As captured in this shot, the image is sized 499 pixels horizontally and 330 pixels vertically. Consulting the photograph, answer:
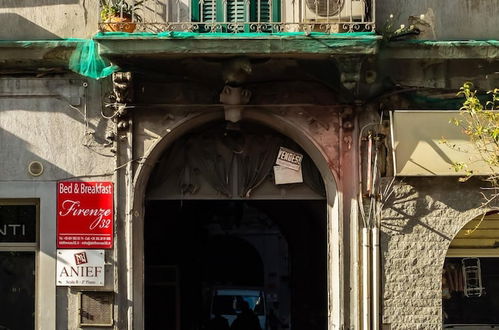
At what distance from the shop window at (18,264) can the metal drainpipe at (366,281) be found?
435 centimetres

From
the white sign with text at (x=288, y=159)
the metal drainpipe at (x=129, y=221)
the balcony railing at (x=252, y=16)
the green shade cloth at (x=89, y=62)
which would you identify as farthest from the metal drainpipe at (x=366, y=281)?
the green shade cloth at (x=89, y=62)

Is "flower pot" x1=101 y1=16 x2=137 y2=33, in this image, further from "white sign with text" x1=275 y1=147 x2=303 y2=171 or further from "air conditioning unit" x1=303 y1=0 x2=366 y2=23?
"white sign with text" x1=275 y1=147 x2=303 y2=171

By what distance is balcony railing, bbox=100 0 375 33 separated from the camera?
11250 millimetres

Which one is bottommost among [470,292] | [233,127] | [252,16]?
[470,292]

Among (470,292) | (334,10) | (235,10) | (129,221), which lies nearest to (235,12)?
(235,10)

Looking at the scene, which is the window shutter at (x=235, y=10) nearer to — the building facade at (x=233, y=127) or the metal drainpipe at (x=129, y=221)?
the building facade at (x=233, y=127)

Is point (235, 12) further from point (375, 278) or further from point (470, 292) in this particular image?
point (470, 292)

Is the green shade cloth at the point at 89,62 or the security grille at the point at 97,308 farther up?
the green shade cloth at the point at 89,62

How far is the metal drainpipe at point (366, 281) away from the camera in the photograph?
11680mm

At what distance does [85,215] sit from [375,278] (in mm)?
3864

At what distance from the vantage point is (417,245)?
11.9 meters

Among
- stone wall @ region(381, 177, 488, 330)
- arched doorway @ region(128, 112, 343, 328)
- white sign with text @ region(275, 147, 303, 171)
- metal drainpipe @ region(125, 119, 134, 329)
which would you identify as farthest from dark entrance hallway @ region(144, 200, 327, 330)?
stone wall @ region(381, 177, 488, 330)

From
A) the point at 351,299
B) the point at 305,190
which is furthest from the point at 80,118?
the point at 351,299

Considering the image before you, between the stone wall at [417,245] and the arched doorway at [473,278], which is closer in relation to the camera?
the stone wall at [417,245]
